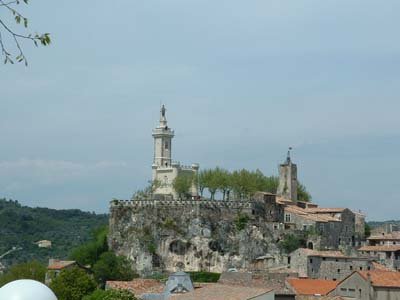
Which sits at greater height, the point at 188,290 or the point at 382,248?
the point at 382,248

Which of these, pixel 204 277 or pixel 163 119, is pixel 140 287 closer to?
pixel 204 277

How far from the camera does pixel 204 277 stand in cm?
9806

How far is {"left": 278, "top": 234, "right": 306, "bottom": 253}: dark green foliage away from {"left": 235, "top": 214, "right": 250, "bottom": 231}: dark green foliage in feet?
14.9

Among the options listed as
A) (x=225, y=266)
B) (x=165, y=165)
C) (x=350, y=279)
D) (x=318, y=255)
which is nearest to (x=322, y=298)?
(x=350, y=279)

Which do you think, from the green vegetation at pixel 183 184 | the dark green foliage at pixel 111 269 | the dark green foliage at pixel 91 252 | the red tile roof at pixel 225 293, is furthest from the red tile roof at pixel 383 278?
the green vegetation at pixel 183 184

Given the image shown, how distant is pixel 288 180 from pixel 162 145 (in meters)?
19.5

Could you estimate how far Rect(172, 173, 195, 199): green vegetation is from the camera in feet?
392

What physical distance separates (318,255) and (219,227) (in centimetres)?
1371

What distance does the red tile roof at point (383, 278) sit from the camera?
78.3 metres

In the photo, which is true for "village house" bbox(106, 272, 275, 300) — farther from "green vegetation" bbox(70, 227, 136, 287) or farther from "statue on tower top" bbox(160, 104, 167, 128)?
"statue on tower top" bbox(160, 104, 167, 128)

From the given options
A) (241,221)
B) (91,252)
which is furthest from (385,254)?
(91,252)

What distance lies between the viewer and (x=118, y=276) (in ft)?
319

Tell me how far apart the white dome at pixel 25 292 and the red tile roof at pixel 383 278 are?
56175 mm

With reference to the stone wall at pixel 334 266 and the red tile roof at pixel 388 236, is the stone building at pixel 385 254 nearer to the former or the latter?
the red tile roof at pixel 388 236
